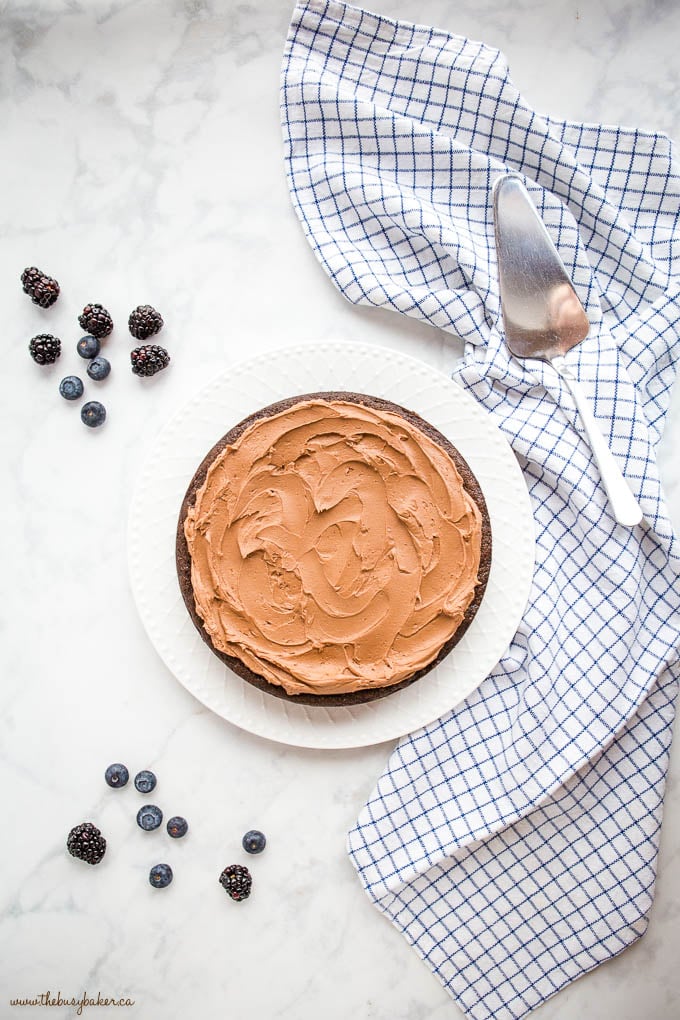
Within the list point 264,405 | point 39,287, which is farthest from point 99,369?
point 264,405

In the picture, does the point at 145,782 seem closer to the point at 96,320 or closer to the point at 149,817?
the point at 149,817

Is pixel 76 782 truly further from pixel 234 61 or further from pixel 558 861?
pixel 234 61

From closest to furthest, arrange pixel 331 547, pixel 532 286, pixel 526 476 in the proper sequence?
pixel 331 547, pixel 532 286, pixel 526 476

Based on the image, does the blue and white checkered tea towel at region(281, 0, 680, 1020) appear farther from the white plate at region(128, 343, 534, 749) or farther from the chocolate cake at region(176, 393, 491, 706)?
the chocolate cake at region(176, 393, 491, 706)

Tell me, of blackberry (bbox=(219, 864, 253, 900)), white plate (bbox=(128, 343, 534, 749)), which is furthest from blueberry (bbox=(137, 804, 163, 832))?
white plate (bbox=(128, 343, 534, 749))

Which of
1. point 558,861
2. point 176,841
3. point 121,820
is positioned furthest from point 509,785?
point 121,820

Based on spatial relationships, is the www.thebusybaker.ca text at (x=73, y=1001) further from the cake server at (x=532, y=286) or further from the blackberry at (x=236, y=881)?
the cake server at (x=532, y=286)
